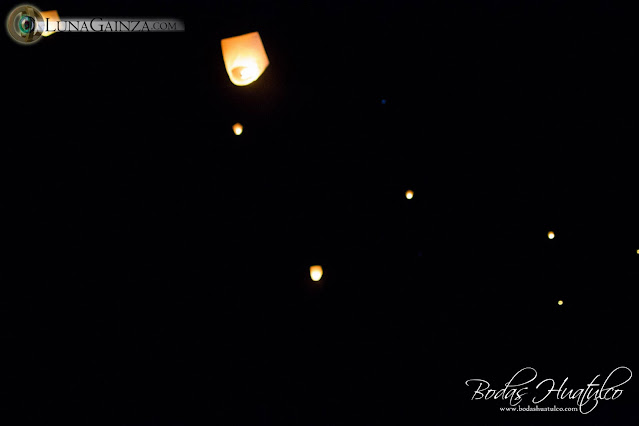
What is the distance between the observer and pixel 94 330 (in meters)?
1.72

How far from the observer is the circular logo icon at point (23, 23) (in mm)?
1757

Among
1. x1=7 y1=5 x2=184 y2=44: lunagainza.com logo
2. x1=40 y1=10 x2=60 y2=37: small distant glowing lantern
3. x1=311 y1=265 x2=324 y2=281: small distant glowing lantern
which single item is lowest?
x1=311 y1=265 x2=324 y2=281: small distant glowing lantern

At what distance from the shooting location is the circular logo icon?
1.76 metres

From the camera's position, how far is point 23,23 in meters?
1.76

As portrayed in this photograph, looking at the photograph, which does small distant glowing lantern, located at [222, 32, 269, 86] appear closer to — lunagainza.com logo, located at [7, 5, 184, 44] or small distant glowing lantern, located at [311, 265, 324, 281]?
lunagainza.com logo, located at [7, 5, 184, 44]

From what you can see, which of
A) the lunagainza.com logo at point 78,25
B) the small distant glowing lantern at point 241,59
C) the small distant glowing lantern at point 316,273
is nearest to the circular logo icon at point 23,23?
the lunagainza.com logo at point 78,25

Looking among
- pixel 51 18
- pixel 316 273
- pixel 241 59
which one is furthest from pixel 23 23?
pixel 316 273

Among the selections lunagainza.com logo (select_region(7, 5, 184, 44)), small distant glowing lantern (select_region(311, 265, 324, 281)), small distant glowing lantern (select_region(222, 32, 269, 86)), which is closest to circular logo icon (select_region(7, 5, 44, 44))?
lunagainza.com logo (select_region(7, 5, 184, 44))

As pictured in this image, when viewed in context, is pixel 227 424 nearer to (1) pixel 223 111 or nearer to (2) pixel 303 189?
(2) pixel 303 189

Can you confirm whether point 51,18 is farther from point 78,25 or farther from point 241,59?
point 241,59

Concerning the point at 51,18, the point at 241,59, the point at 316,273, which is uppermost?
the point at 51,18

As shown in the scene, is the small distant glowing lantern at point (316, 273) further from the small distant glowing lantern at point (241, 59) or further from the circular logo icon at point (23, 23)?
the circular logo icon at point (23, 23)

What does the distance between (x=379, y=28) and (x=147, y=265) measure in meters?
1.40

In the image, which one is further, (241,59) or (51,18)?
(51,18)
